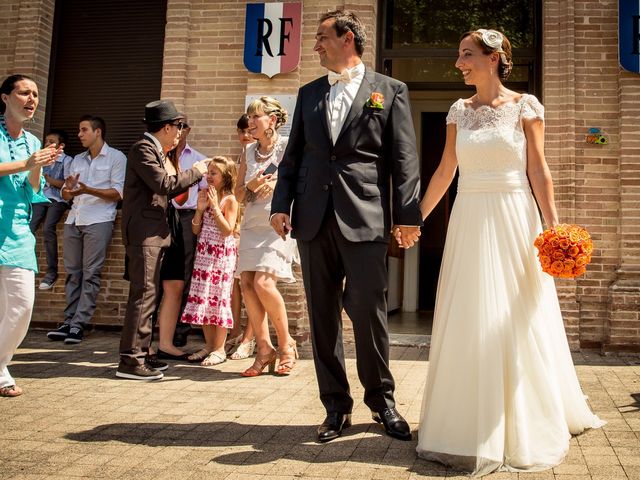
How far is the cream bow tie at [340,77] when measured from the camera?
412cm

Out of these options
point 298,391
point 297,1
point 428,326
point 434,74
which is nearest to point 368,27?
point 297,1

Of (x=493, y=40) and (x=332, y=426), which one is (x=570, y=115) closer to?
(x=493, y=40)

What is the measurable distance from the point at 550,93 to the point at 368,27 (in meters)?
2.22

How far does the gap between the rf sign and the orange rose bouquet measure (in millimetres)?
4873

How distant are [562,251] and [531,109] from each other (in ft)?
2.92

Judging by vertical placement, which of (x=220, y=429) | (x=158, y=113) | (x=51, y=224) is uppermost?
(x=158, y=113)

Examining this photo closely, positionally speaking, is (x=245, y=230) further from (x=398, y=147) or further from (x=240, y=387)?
(x=398, y=147)

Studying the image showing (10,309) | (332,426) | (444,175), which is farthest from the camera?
(10,309)

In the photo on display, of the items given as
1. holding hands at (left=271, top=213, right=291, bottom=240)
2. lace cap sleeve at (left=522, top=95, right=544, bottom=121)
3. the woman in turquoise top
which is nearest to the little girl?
the woman in turquoise top

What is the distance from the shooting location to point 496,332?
362 centimetres

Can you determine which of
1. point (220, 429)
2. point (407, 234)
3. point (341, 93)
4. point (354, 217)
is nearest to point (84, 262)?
point (220, 429)

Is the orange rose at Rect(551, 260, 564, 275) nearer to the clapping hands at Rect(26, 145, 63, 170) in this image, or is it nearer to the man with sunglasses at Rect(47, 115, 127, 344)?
the clapping hands at Rect(26, 145, 63, 170)

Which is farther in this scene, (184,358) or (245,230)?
(184,358)

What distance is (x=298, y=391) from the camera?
519 centimetres
